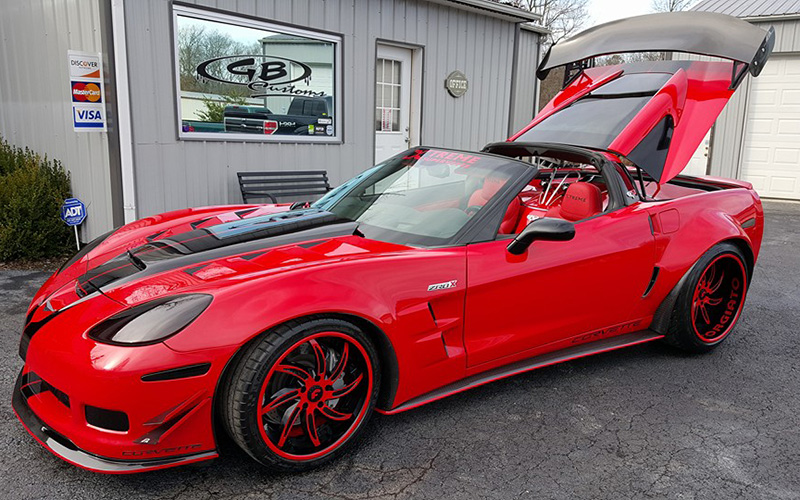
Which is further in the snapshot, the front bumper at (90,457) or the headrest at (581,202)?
the headrest at (581,202)

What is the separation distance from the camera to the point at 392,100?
8211 mm

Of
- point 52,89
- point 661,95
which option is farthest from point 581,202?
point 52,89

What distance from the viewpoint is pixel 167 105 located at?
5.96m

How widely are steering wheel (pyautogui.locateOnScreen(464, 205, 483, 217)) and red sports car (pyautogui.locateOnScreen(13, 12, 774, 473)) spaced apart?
0.05 feet

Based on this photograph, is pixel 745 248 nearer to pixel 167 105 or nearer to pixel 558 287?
pixel 558 287

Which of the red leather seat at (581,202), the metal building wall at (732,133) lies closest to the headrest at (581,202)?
the red leather seat at (581,202)

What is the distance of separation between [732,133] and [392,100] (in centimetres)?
800

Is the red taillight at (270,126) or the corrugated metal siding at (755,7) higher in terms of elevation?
the corrugated metal siding at (755,7)

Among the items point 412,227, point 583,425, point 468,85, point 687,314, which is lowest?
point 583,425

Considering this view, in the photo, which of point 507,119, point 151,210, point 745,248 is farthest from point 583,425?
point 507,119

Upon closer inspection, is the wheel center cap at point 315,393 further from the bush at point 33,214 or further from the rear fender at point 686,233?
the bush at point 33,214

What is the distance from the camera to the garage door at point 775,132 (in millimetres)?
11664

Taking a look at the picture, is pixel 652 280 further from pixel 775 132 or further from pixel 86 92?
pixel 775 132

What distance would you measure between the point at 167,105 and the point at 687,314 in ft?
16.7
